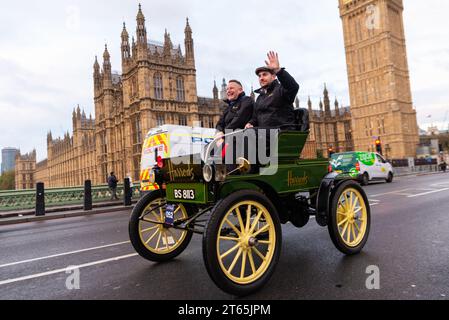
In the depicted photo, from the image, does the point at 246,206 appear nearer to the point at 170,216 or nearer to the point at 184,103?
the point at 170,216

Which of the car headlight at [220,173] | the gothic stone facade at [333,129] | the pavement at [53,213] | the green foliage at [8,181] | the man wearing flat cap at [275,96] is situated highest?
the gothic stone facade at [333,129]

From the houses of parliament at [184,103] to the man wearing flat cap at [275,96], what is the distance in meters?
33.2

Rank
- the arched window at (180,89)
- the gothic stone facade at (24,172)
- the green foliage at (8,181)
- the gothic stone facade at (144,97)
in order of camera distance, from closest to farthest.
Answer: the gothic stone facade at (144,97)
the arched window at (180,89)
the gothic stone facade at (24,172)
the green foliage at (8,181)

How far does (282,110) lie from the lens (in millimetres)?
3674

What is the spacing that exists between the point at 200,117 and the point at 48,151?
78.5 meters

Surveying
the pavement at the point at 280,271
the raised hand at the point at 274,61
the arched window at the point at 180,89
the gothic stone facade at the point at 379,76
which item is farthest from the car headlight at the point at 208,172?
the gothic stone facade at the point at 379,76

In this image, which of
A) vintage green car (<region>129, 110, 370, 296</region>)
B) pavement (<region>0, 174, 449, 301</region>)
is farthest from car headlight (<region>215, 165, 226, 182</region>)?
pavement (<region>0, 174, 449, 301</region>)

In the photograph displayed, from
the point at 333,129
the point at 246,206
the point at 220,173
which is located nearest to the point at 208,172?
the point at 220,173

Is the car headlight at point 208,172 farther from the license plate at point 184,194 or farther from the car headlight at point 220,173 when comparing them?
the license plate at point 184,194

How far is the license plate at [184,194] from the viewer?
3.12m

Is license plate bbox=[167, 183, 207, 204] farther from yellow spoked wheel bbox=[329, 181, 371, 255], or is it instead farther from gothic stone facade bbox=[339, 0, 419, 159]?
gothic stone facade bbox=[339, 0, 419, 159]

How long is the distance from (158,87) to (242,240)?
37132 mm

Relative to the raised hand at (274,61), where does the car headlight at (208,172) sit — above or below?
below
